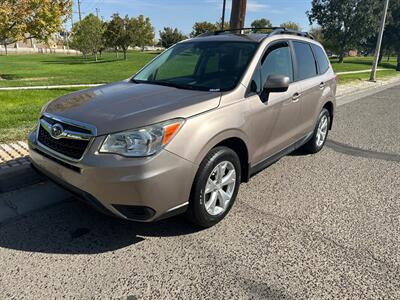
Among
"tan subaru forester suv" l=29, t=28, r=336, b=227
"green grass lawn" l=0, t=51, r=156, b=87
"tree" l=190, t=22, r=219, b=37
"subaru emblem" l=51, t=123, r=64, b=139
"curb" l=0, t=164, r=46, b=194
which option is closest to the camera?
"tan subaru forester suv" l=29, t=28, r=336, b=227

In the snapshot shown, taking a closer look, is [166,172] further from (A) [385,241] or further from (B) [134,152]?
(A) [385,241]

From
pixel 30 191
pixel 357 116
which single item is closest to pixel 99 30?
pixel 357 116

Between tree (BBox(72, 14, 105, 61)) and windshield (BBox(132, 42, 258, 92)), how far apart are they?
39.6m

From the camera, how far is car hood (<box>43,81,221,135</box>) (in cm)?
272

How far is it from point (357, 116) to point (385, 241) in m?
6.51

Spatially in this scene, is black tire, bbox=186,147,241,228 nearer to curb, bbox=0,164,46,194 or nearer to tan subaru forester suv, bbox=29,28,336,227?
tan subaru forester suv, bbox=29,28,336,227

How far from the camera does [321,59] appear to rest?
5.36m

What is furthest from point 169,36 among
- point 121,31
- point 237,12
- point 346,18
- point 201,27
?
point 237,12

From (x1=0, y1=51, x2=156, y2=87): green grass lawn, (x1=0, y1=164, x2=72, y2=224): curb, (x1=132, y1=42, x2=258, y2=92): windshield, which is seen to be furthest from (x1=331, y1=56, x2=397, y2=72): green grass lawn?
(x1=0, y1=164, x2=72, y2=224): curb

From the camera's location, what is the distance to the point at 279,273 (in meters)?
2.72

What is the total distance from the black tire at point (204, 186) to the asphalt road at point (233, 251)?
15 centimetres

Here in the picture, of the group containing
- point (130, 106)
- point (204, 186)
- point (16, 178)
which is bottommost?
point (16, 178)

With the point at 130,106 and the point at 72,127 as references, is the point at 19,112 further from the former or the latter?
the point at 130,106

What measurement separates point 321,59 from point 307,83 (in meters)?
1.01
